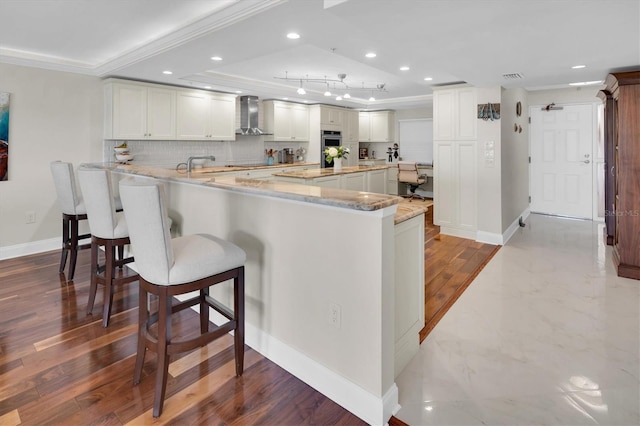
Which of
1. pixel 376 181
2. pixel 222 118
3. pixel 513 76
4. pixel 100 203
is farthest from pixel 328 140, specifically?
pixel 100 203

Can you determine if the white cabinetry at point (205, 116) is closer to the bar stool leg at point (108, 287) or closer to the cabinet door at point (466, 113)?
the bar stool leg at point (108, 287)

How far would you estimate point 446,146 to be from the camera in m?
5.47

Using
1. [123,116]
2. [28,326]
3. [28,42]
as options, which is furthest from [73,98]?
[28,326]

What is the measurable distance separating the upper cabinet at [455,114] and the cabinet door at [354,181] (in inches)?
57.3

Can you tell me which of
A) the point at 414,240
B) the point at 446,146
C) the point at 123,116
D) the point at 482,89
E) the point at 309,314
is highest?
the point at 482,89

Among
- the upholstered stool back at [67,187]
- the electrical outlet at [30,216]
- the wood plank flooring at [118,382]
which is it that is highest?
the upholstered stool back at [67,187]

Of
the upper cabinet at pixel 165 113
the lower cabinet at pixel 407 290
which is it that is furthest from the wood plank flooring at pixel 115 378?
the upper cabinet at pixel 165 113

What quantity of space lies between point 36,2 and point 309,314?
3242mm

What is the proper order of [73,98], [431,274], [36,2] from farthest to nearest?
[73,98] → [431,274] → [36,2]

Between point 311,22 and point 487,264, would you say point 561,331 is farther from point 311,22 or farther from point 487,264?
point 311,22

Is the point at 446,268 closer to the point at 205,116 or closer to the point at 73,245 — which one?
the point at 73,245

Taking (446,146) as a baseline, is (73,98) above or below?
above

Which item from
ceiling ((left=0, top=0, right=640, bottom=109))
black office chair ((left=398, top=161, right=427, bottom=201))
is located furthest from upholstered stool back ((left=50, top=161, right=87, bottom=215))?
black office chair ((left=398, top=161, right=427, bottom=201))

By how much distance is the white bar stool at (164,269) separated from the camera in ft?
5.83
